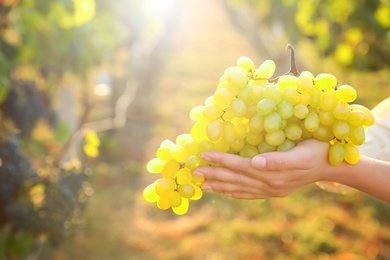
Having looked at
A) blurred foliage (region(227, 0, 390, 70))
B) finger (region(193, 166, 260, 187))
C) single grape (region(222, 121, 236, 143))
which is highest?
blurred foliage (region(227, 0, 390, 70))

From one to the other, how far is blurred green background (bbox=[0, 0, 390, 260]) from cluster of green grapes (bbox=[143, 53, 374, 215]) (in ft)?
4.72

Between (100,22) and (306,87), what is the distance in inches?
156

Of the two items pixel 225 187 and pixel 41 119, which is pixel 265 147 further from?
pixel 41 119

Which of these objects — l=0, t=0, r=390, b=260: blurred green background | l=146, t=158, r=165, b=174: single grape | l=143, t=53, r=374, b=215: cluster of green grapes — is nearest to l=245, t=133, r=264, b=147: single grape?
l=143, t=53, r=374, b=215: cluster of green grapes

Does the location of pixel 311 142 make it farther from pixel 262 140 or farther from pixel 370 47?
pixel 370 47

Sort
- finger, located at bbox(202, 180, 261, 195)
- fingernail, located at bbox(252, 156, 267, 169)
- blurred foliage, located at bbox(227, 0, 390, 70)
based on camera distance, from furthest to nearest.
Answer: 1. blurred foliage, located at bbox(227, 0, 390, 70)
2. finger, located at bbox(202, 180, 261, 195)
3. fingernail, located at bbox(252, 156, 267, 169)

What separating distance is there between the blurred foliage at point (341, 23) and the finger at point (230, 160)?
10.0 feet

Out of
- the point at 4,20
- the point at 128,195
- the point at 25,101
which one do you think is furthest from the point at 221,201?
the point at 4,20

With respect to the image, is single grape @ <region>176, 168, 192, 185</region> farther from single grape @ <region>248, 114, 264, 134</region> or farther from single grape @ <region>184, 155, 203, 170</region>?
single grape @ <region>248, 114, 264, 134</region>

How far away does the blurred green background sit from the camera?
114 inches

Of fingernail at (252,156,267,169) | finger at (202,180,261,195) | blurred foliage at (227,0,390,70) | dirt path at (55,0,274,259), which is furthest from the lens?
blurred foliage at (227,0,390,70)

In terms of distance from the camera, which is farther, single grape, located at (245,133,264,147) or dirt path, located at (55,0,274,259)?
dirt path, located at (55,0,274,259)

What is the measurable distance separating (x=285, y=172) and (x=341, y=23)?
6.37 meters

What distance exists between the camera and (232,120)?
1417mm
